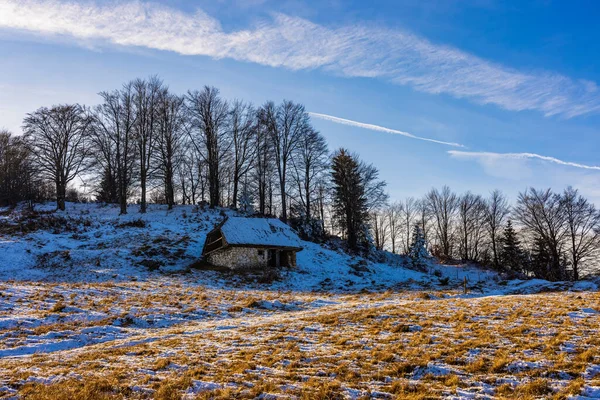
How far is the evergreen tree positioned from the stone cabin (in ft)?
41.9

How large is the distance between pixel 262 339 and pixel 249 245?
18.2 metres

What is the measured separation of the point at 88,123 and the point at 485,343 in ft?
135

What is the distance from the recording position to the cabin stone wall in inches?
1096

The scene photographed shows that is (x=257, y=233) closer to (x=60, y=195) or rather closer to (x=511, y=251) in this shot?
(x=60, y=195)

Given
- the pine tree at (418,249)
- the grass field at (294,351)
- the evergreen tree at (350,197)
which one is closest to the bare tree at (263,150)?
the evergreen tree at (350,197)

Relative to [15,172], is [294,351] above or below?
below

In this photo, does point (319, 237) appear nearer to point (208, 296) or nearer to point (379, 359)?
point (208, 296)

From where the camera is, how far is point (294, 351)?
862cm

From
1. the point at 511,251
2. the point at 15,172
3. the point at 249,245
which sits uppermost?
the point at 15,172

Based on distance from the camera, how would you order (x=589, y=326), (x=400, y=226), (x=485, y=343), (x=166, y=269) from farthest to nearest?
1. (x=400, y=226)
2. (x=166, y=269)
3. (x=589, y=326)
4. (x=485, y=343)

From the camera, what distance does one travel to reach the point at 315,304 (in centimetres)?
1758

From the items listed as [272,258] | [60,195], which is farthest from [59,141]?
[272,258]

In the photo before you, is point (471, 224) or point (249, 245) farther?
point (471, 224)

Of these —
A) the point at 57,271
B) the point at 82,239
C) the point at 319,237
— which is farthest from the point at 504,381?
the point at 319,237
